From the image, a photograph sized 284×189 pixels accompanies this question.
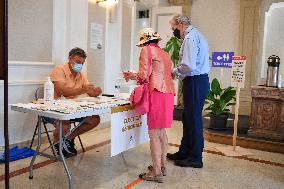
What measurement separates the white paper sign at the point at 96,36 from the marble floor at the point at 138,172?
5.37 feet

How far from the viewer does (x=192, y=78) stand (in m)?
3.12

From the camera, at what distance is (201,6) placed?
6602mm

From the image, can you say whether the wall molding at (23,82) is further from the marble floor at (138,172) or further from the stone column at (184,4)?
the stone column at (184,4)

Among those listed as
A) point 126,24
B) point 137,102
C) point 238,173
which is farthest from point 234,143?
point 126,24

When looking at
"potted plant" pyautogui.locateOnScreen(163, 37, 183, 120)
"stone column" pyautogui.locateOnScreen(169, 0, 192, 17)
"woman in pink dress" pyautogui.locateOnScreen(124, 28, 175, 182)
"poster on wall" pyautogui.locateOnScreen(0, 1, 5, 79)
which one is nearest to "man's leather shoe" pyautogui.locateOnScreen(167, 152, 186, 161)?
Answer: "woman in pink dress" pyautogui.locateOnScreen(124, 28, 175, 182)

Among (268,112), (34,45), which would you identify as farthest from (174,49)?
(34,45)

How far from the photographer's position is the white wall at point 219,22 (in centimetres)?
632

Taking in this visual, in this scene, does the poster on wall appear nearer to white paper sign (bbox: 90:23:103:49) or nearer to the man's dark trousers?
the man's dark trousers

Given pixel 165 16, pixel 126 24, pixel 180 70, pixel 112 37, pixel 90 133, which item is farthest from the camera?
pixel 165 16

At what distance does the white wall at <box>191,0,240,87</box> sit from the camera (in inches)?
249

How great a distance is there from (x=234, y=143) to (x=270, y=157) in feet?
1.56

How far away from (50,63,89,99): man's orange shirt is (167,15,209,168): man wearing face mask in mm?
1127

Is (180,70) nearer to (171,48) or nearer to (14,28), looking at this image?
(14,28)

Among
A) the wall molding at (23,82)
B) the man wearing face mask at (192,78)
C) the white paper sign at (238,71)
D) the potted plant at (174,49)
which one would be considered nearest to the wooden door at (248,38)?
the potted plant at (174,49)
